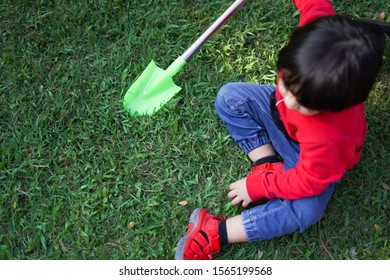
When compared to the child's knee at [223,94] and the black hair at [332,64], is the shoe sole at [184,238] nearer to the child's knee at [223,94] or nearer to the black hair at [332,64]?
the child's knee at [223,94]

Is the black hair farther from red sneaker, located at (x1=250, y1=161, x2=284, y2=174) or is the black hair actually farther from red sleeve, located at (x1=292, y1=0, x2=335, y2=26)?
red sneaker, located at (x1=250, y1=161, x2=284, y2=174)

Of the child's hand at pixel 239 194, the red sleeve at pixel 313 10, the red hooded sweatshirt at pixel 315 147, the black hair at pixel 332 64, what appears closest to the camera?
the black hair at pixel 332 64

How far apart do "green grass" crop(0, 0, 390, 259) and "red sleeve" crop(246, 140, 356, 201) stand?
22 cm

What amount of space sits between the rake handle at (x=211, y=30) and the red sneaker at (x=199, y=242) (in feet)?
2.42

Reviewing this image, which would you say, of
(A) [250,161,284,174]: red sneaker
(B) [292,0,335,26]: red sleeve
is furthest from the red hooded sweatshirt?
(A) [250,161,284,174]: red sneaker

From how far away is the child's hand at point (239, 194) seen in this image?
215 centimetres

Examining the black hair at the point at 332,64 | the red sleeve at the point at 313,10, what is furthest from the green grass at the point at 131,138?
the black hair at the point at 332,64

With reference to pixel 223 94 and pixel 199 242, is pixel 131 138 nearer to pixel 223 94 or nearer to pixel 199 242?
pixel 223 94

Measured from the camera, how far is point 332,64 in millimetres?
1503

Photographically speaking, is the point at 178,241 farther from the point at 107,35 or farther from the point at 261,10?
the point at 261,10

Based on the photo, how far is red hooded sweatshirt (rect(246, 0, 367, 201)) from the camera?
175 cm

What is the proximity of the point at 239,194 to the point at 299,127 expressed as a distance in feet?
1.53

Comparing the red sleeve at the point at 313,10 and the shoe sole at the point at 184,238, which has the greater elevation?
the red sleeve at the point at 313,10

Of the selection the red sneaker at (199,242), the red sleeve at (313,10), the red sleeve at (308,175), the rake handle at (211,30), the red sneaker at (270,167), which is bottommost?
the red sneaker at (199,242)
